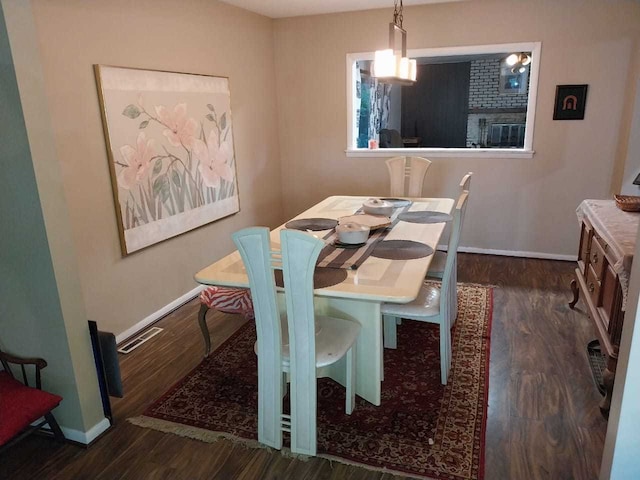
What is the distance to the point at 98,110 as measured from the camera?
2.75m

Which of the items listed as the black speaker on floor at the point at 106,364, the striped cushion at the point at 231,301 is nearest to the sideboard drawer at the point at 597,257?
the striped cushion at the point at 231,301

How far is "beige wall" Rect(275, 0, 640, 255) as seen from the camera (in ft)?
12.7

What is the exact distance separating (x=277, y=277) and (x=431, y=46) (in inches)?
123

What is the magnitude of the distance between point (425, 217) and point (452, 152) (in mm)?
1753

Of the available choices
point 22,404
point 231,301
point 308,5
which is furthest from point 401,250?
point 308,5

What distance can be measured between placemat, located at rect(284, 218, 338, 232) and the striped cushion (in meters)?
0.49

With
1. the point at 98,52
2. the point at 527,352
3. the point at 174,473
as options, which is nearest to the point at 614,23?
the point at 527,352

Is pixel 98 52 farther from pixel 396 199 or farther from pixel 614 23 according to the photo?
pixel 614 23

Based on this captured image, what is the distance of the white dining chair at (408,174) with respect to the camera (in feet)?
12.7

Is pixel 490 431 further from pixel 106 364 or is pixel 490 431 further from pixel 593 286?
pixel 106 364

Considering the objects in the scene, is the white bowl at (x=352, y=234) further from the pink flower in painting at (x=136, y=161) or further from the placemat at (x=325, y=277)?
the pink flower in painting at (x=136, y=161)

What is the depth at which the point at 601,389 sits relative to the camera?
2.37m

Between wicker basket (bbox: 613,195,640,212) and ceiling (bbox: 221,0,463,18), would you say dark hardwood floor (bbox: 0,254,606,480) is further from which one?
ceiling (bbox: 221,0,463,18)

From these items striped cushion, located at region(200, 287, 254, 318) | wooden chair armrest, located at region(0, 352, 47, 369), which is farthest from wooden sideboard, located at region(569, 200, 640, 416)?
wooden chair armrest, located at region(0, 352, 47, 369)
